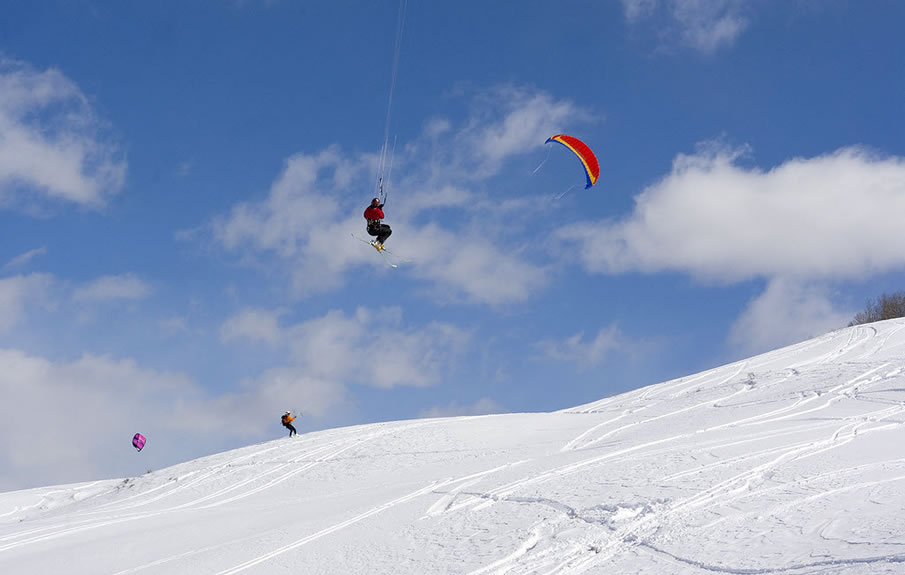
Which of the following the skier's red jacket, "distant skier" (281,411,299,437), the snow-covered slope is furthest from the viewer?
"distant skier" (281,411,299,437)

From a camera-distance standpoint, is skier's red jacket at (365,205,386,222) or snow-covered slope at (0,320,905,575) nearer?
snow-covered slope at (0,320,905,575)

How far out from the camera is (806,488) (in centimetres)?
987

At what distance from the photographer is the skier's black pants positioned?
19875mm

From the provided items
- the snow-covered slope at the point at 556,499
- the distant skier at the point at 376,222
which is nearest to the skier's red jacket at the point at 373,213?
the distant skier at the point at 376,222

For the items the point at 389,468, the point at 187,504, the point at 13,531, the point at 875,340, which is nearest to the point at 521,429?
the point at 389,468

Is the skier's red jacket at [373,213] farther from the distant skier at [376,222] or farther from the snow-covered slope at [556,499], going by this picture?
the snow-covered slope at [556,499]

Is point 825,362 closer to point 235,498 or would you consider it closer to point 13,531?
point 235,498

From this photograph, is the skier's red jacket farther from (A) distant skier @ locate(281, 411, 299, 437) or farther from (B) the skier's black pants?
(A) distant skier @ locate(281, 411, 299, 437)

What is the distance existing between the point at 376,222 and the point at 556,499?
35.2 ft

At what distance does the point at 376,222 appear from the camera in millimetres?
19875

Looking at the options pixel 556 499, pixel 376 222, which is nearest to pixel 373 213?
pixel 376 222

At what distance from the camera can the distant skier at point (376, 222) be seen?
1986cm

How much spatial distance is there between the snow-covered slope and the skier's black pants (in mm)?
5691

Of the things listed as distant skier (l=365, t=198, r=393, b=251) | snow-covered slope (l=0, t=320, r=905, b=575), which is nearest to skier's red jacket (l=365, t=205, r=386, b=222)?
distant skier (l=365, t=198, r=393, b=251)
